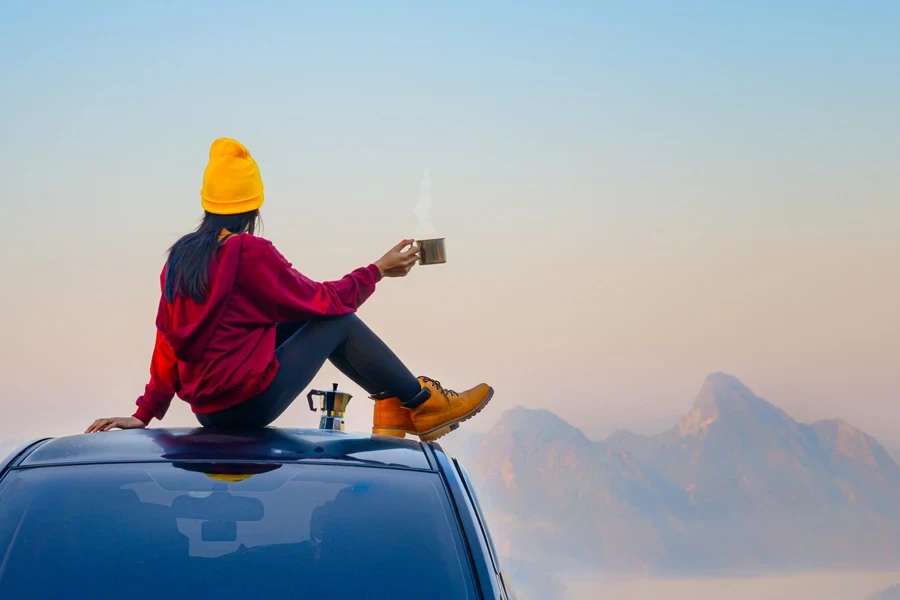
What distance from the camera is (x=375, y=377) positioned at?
4.71 m

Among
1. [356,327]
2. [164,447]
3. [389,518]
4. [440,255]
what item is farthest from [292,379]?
[389,518]

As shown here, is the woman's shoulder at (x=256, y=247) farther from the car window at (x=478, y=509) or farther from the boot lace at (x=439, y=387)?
the car window at (x=478, y=509)

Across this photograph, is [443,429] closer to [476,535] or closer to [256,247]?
[256,247]

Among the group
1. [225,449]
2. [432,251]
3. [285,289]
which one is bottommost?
[225,449]

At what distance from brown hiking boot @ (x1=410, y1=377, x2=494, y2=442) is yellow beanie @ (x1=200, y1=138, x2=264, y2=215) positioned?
3.13ft

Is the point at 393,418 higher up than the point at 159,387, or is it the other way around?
the point at 159,387

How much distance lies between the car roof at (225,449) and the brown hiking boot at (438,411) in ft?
4.84

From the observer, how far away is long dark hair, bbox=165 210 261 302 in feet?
13.8

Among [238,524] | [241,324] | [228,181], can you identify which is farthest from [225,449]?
[228,181]

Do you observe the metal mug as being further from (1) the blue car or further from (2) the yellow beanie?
(1) the blue car

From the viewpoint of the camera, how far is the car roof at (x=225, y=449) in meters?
3.05

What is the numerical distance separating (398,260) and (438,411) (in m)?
0.58

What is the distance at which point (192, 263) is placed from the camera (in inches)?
167

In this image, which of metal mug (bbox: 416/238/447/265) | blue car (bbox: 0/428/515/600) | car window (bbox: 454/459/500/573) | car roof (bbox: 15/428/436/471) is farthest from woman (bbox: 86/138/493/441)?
car window (bbox: 454/459/500/573)
